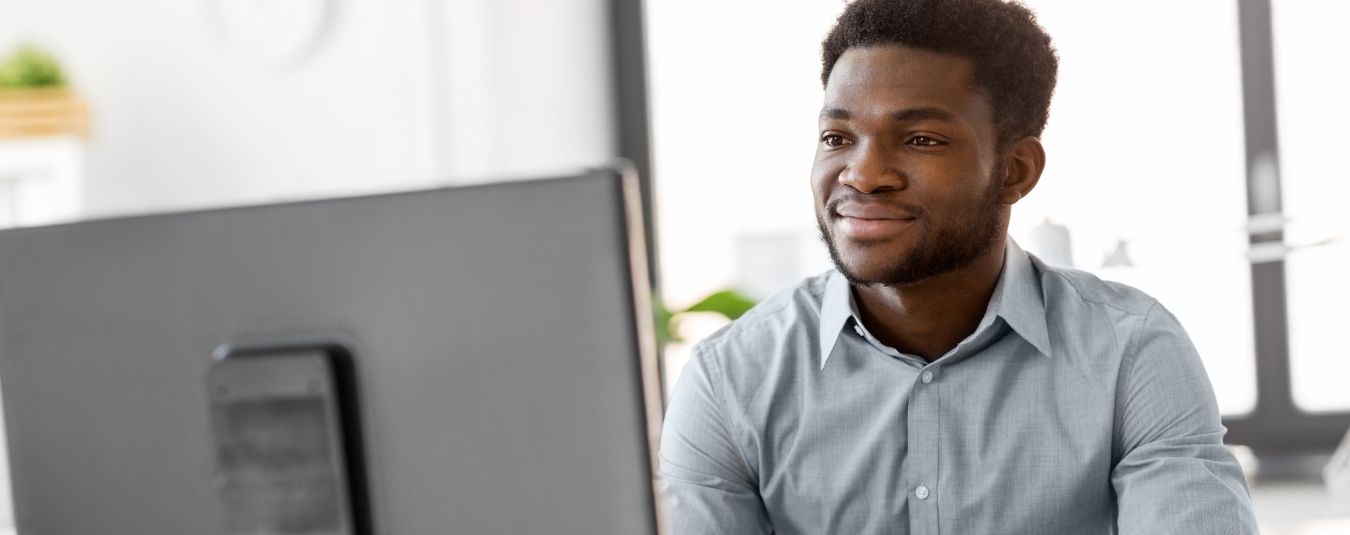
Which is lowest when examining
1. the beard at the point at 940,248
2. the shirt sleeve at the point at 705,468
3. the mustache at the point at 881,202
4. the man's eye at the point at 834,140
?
the shirt sleeve at the point at 705,468

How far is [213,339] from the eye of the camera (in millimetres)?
747

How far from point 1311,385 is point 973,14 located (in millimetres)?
1757

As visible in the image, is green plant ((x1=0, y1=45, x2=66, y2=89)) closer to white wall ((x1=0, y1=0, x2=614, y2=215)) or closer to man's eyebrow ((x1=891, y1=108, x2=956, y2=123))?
white wall ((x1=0, y1=0, x2=614, y2=215))

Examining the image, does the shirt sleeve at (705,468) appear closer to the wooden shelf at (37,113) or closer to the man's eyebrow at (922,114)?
the man's eyebrow at (922,114)

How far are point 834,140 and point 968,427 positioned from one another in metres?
0.29

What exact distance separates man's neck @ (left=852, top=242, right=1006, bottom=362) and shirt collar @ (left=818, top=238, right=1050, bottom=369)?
15mm

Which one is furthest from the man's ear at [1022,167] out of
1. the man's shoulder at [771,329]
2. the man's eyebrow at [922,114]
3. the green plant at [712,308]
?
the green plant at [712,308]

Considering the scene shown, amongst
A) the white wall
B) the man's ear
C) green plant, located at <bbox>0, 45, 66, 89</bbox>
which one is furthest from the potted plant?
the man's ear

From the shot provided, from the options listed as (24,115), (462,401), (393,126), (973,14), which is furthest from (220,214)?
(24,115)

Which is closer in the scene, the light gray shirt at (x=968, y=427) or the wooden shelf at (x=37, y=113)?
the light gray shirt at (x=968, y=427)

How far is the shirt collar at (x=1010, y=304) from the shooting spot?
125 centimetres

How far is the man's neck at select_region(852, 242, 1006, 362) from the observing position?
1268mm

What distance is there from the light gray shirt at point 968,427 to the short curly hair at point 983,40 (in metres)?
0.15

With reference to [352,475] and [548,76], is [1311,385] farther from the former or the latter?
[352,475]
